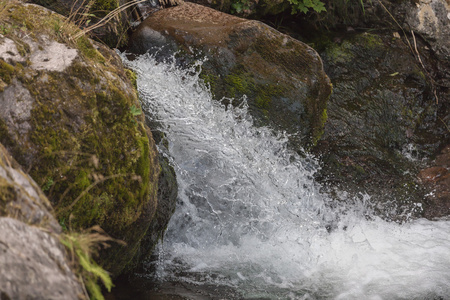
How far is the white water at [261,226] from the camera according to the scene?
12.6 ft

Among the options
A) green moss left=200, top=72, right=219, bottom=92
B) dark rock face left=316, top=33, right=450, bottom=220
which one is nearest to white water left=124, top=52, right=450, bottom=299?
green moss left=200, top=72, right=219, bottom=92

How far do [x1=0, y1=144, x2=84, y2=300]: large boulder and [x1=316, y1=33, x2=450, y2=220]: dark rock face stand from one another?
415 cm

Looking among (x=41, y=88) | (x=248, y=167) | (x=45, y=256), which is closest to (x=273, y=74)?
(x=248, y=167)

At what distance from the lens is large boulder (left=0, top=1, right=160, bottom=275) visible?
8.38 feet

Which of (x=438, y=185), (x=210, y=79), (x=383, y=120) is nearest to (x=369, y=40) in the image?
(x=383, y=120)

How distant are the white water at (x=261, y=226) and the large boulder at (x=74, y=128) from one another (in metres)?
1.04

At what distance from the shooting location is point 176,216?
4234 mm

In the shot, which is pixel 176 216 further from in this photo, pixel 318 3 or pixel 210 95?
pixel 318 3

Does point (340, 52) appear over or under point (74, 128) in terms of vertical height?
under

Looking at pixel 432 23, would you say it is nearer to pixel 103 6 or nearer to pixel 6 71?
pixel 103 6

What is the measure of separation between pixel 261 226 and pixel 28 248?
126 inches

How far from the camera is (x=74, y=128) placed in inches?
107

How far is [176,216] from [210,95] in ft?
4.77

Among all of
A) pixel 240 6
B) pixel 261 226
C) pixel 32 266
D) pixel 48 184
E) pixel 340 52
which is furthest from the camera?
pixel 340 52
